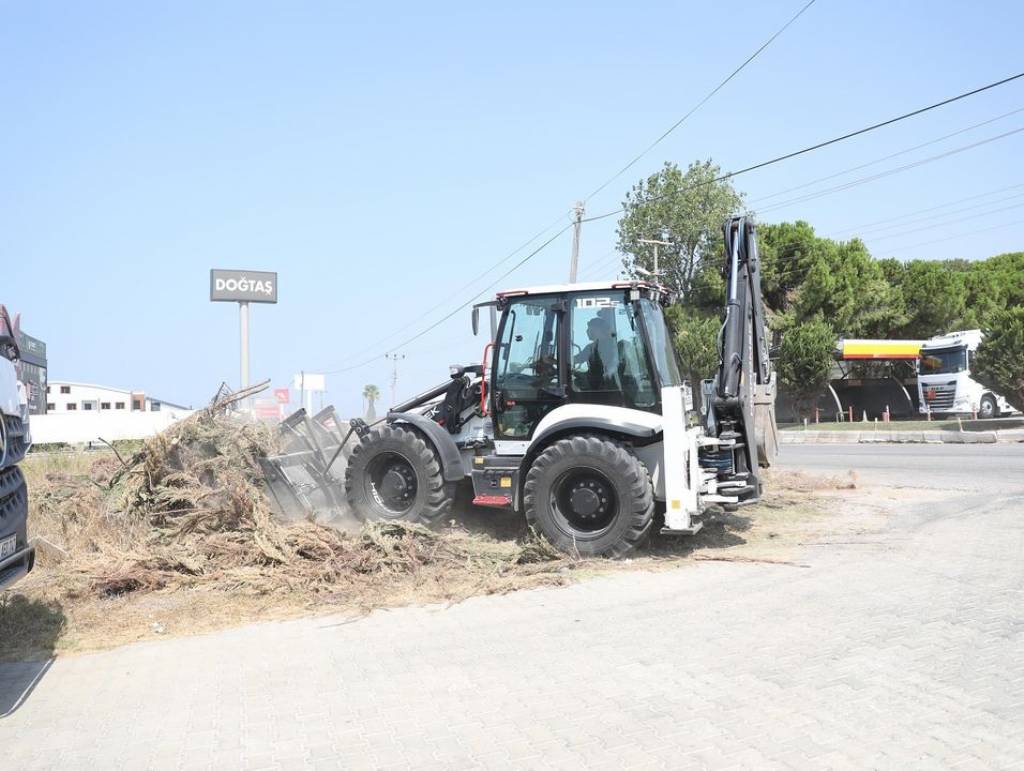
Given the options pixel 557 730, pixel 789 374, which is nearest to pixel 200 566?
pixel 557 730

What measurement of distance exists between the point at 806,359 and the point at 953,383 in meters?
5.43

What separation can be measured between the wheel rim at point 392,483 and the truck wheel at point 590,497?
148 cm

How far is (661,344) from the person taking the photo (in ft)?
27.4

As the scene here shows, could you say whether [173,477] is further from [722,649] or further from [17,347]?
[722,649]

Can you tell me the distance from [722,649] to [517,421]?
3742 mm

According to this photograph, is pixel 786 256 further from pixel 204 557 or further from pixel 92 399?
pixel 92 399

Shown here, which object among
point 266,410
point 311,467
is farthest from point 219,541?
point 266,410

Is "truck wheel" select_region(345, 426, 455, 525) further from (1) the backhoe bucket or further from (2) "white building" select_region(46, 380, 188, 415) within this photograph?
(2) "white building" select_region(46, 380, 188, 415)

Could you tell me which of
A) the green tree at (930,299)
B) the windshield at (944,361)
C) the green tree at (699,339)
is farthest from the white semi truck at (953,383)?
the green tree at (930,299)

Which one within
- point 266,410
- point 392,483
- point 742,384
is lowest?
point 392,483

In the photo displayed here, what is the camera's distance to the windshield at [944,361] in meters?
32.5

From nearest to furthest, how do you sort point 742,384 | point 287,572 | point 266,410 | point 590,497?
point 287,572 → point 590,497 → point 742,384 → point 266,410

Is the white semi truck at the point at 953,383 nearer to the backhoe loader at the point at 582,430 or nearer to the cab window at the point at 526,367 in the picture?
the backhoe loader at the point at 582,430

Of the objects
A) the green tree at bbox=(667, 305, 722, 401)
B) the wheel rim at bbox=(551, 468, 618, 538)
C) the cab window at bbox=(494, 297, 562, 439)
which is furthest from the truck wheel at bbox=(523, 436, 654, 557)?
the green tree at bbox=(667, 305, 722, 401)
